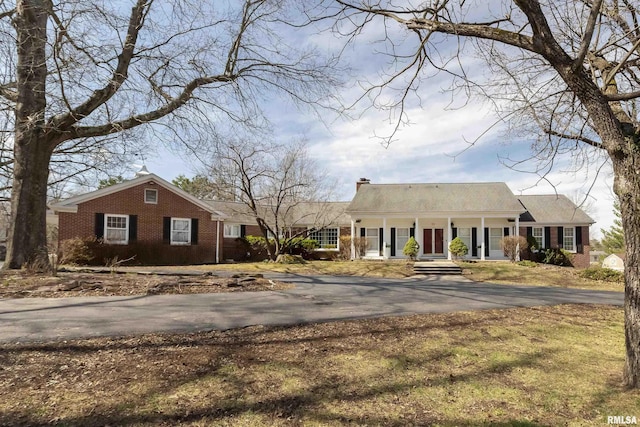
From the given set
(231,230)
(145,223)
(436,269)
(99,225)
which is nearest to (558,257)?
(436,269)

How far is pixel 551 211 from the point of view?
86.4ft

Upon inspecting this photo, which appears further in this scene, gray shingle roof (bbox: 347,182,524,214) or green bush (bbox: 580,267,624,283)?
gray shingle roof (bbox: 347,182,524,214)

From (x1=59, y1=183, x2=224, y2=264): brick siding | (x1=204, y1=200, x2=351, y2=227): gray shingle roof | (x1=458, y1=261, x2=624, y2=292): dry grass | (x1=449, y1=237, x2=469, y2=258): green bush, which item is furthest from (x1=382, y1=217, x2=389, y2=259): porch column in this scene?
(x1=59, y1=183, x2=224, y2=264): brick siding

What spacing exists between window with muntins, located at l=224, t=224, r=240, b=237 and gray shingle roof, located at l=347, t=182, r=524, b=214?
336 inches

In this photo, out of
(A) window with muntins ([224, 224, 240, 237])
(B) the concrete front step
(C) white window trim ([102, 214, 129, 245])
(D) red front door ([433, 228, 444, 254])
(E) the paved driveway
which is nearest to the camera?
(E) the paved driveway

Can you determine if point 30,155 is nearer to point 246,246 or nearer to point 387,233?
point 246,246

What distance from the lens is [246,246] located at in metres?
26.7

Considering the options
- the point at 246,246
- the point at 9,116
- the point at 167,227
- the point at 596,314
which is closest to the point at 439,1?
the point at 596,314

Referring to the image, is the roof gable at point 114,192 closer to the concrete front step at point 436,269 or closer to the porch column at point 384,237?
the porch column at point 384,237

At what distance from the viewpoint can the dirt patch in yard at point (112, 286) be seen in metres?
8.12

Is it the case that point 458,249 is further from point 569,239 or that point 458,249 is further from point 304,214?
point 304,214

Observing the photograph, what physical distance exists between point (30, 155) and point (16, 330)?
6.79 m

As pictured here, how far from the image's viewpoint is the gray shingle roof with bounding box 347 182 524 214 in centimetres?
2428

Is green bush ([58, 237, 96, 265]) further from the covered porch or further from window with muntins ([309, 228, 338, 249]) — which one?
the covered porch
